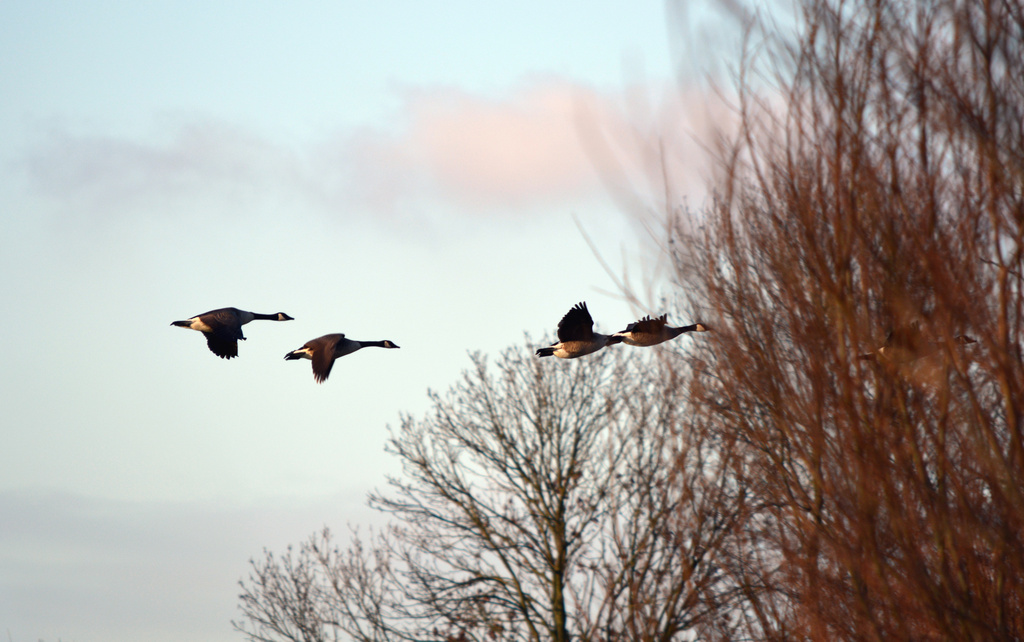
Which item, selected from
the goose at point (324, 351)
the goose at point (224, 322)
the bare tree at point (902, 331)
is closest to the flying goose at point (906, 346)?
the bare tree at point (902, 331)

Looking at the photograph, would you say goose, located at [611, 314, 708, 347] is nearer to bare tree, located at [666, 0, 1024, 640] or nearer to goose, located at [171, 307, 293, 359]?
bare tree, located at [666, 0, 1024, 640]

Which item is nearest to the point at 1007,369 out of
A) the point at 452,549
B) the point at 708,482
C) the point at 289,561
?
the point at 708,482

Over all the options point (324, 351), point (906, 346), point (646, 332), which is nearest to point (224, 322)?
point (324, 351)

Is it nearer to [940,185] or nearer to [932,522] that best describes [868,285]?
[940,185]

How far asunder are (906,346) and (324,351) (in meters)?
4.05

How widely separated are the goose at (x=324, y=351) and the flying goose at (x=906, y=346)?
356cm

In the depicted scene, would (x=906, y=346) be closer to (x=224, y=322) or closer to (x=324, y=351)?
(x=324, y=351)

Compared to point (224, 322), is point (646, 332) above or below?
below

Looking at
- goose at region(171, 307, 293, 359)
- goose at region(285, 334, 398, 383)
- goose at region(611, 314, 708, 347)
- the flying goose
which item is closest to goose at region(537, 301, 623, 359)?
goose at region(611, 314, 708, 347)

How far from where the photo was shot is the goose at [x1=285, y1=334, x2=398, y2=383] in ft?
23.5

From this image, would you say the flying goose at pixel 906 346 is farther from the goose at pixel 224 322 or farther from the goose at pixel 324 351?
the goose at pixel 224 322

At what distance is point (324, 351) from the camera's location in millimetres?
7230

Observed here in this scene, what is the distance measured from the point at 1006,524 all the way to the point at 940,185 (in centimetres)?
212

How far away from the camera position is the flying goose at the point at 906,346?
597 centimetres
